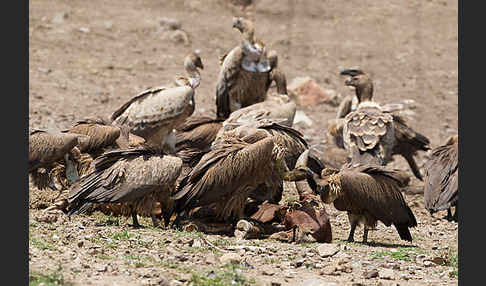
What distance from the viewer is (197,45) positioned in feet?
61.9

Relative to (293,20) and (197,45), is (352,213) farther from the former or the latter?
(293,20)

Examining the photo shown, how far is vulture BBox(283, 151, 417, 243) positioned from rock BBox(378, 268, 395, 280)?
4.97 feet

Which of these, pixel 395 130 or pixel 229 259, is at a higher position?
pixel 395 130

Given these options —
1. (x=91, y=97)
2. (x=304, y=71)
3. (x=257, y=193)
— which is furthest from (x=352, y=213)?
(x=304, y=71)

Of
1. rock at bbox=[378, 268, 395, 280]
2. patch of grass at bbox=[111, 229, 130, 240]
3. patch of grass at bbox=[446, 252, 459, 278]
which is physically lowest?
patch of grass at bbox=[446, 252, 459, 278]

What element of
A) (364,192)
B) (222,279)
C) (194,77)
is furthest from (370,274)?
(194,77)

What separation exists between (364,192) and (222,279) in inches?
99.6

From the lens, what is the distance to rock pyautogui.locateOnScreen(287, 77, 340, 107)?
16156 mm

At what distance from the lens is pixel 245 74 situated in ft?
37.3

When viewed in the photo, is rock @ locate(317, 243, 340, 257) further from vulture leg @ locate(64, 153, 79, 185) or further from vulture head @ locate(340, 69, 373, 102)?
vulture head @ locate(340, 69, 373, 102)

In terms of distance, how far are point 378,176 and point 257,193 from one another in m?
1.27

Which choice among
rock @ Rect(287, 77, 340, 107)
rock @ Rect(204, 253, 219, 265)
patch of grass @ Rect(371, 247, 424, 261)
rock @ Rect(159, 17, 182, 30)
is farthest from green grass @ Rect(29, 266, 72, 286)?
rock @ Rect(159, 17, 182, 30)

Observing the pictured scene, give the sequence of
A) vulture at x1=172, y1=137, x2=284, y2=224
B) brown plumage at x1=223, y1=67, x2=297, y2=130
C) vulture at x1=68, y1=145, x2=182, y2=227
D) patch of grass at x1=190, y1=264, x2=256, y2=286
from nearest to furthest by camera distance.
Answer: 1. patch of grass at x1=190, y1=264, x2=256, y2=286
2. vulture at x1=68, y1=145, x2=182, y2=227
3. vulture at x1=172, y1=137, x2=284, y2=224
4. brown plumage at x1=223, y1=67, x2=297, y2=130

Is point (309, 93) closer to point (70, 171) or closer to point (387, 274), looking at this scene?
point (70, 171)
